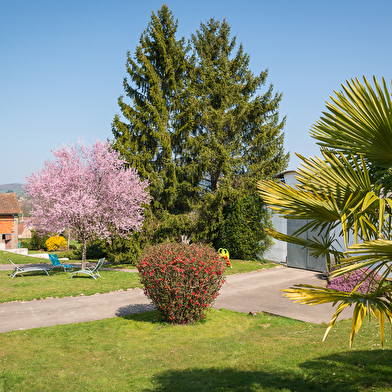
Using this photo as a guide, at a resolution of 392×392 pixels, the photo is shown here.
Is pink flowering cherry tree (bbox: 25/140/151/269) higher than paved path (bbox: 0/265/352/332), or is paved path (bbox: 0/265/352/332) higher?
pink flowering cherry tree (bbox: 25/140/151/269)

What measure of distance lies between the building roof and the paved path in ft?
123

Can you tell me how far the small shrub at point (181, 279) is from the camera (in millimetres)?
8688

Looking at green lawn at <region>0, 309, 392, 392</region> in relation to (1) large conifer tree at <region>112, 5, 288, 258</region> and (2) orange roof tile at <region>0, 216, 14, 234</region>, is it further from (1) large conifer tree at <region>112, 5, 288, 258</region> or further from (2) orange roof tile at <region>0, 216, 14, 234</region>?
(2) orange roof tile at <region>0, 216, 14, 234</region>

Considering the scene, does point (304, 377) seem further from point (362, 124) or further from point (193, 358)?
point (362, 124)

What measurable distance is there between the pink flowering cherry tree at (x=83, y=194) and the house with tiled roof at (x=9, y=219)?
103 feet

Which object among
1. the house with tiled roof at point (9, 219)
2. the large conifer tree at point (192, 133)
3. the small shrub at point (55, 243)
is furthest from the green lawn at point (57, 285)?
the house with tiled roof at point (9, 219)

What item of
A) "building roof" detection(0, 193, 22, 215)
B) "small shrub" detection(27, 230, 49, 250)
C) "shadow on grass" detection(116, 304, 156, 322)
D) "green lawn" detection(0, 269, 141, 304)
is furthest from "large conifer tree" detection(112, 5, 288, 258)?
"building roof" detection(0, 193, 22, 215)

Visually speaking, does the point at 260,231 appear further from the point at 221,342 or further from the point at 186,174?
the point at 221,342

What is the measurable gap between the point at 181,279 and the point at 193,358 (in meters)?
2.34

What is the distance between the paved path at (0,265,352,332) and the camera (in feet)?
31.3

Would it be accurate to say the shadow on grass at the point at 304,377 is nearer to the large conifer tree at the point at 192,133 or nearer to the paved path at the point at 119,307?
the paved path at the point at 119,307

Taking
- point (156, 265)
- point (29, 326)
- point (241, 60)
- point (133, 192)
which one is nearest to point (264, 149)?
point (241, 60)

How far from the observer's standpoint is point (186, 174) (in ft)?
78.6

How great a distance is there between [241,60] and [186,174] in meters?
9.15
